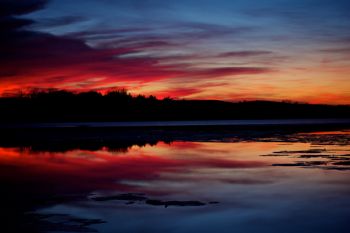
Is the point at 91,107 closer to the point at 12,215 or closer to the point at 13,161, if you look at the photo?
the point at 13,161

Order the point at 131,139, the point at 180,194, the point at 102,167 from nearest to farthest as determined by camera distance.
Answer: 1. the point at 180,194
2. the point at 102,167
3. the point at 131,139

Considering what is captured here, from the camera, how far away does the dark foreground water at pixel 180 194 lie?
24.9ft

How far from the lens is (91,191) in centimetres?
1093

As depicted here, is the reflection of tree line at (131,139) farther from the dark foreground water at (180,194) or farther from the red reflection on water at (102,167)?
the dark foreground water at (180,194)

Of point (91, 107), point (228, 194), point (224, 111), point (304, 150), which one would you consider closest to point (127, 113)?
point (91, 107)

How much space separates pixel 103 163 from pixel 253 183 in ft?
24.1

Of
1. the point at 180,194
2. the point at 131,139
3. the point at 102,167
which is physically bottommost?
the point at 180,194

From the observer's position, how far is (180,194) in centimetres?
1036

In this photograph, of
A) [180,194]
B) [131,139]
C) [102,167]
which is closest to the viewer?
[180,194]

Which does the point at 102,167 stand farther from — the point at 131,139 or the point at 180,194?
the point at 131,139

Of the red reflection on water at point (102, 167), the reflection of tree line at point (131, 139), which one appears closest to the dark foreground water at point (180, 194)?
the red reflection on water at point (102, 167)

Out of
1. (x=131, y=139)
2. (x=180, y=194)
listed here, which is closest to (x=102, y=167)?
(x=180, y=194)

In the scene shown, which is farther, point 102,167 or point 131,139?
point 131,139

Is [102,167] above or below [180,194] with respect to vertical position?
above
